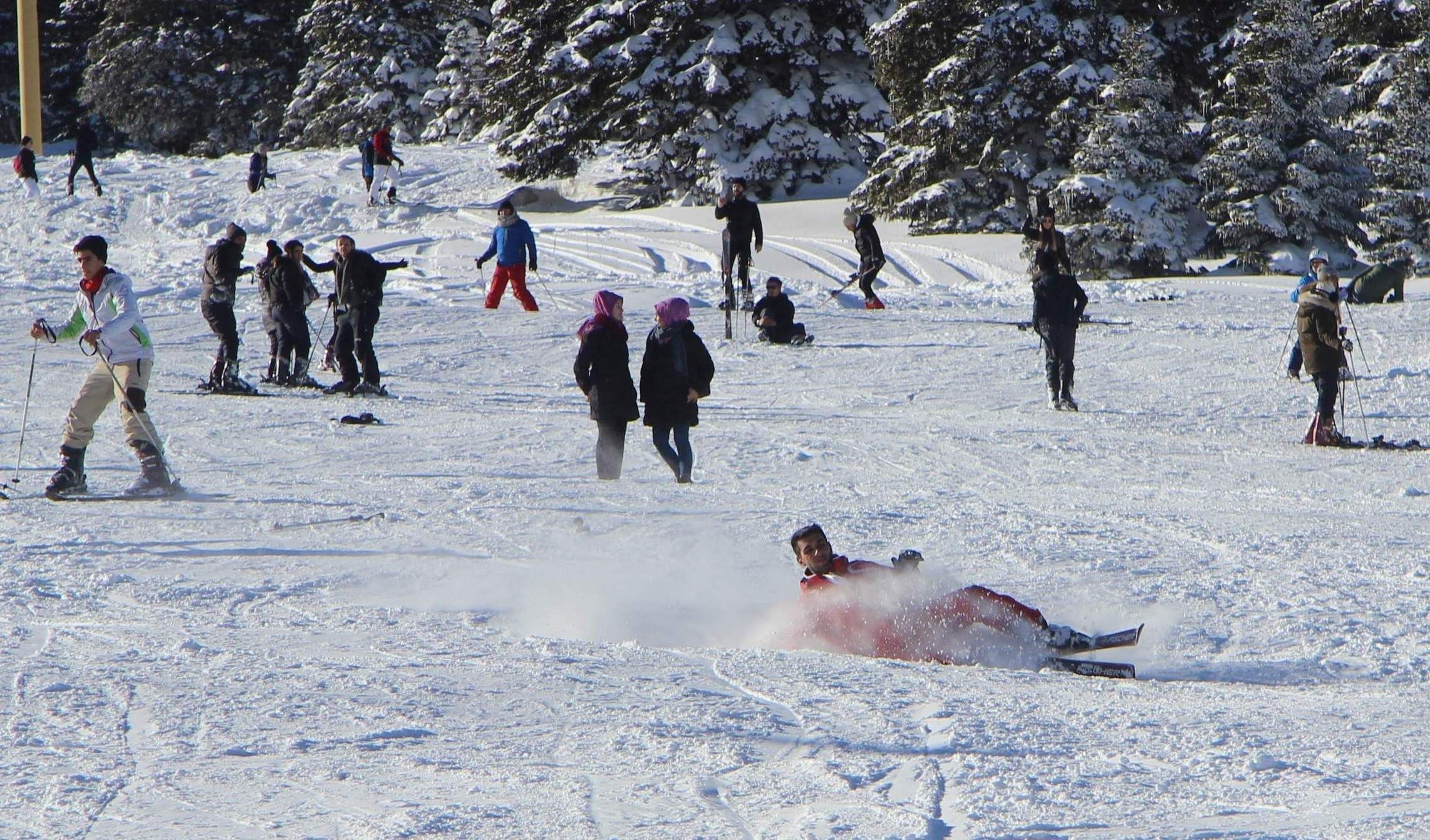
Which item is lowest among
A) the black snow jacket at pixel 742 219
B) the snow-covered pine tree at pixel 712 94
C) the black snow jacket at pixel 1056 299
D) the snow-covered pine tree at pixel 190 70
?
the black snow jacket at pixel 1056 299

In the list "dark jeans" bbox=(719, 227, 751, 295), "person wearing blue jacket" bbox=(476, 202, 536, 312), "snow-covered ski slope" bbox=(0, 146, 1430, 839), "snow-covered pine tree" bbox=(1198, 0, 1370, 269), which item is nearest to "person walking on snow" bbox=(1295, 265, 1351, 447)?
"snow-covered ski slope" bbox=(0, 146, 1430, 839)

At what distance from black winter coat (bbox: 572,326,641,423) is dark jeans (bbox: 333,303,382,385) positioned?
4.54 m

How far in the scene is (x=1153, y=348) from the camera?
17.1 metres

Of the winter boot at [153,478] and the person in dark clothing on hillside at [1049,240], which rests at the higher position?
the person in dark clothing on hillside at [1049,240]

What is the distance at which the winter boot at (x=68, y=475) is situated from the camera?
378 inches

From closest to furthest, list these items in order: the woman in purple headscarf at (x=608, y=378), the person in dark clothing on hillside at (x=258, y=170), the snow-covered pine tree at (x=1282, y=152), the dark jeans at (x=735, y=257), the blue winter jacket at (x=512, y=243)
Answer: the woman in purple headscarf at (x=608, y=378) → the dark jeans at (x=735, y=257) → the blue winter jacket at (x=512, y=243) → the snow-covered pine tree at (x=1282, y=152) → the person in dark clothing on hillside at (x=258, y=170)

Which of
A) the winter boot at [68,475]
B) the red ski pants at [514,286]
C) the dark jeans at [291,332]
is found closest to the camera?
the winter boot at [68,475]

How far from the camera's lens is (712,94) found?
30125 millimetres

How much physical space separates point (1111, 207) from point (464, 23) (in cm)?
2695

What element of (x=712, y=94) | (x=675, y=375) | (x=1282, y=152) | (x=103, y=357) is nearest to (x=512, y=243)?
(x=675, y=375)

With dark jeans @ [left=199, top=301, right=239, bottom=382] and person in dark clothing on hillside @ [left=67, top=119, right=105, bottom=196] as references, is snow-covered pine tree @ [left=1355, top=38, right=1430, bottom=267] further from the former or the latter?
person in dark clothing on hillside @ [left=67, top=119, right=105, bottom=196]

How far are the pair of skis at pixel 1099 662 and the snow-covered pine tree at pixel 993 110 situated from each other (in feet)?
73.1

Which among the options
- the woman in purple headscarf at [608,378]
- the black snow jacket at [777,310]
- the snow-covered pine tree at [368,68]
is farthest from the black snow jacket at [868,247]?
the snow-covered pine tree at [368,68]

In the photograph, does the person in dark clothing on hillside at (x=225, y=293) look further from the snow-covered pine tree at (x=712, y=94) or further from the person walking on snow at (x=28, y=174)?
the person walking on snow at (x=28, y=174)
